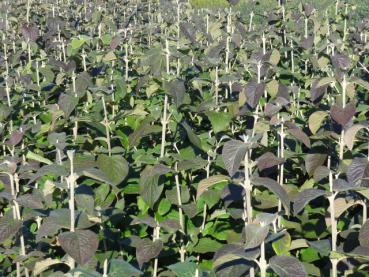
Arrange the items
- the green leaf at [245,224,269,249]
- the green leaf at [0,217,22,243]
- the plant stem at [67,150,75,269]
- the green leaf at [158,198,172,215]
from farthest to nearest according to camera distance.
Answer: the green leaf at [158,198,172,215], the green leaf at [0,217,22,243], the plant stem at [67,150,75,269], the green leaf at [245,224,269,249]

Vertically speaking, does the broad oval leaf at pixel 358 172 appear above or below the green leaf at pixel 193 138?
above

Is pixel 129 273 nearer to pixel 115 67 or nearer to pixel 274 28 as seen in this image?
pixel 115 67

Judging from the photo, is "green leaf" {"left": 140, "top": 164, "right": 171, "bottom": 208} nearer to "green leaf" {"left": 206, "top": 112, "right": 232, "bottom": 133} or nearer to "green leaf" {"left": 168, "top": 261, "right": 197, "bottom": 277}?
"green leaf" {"left": 206, "top": 112, "right": 232, "bottom": 133}

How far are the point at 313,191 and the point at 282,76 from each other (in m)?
2.70

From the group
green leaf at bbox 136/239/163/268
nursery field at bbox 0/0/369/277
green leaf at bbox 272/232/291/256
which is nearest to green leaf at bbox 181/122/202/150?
nursery field at bbox 0/0/369/277

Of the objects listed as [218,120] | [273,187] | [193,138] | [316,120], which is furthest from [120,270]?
[218,120]

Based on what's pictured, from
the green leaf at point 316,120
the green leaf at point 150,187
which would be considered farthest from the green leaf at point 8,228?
the green leaf at point 316,120

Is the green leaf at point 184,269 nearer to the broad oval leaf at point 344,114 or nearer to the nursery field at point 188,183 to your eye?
the nursery field at point 188,183

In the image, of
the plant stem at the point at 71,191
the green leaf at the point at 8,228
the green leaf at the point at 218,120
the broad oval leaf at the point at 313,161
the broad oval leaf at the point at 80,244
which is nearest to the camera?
the broad oval leaf at the point at 80,244

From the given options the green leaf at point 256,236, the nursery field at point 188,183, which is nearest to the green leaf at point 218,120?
the nursery field at point 188,183

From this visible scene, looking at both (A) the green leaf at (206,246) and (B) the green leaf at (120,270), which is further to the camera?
(A) the green leaf at (206,246)

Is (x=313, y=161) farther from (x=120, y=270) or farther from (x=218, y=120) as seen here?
(x=120, y=270)

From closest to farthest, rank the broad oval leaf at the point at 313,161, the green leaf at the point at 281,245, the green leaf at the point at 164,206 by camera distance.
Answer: the green leaf at the point at 281,245
the broad oval leaf at the point at 313,161
the green leaf at the point at 164,206

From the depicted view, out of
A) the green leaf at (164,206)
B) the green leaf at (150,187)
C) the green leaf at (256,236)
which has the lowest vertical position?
the green leaf at (164,206)
